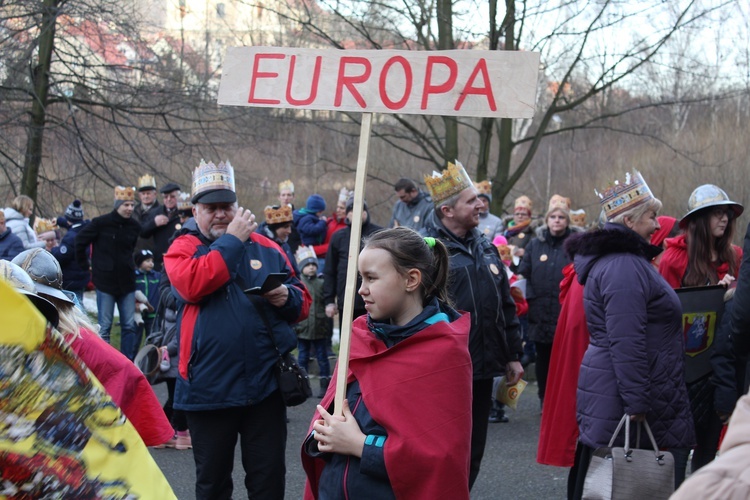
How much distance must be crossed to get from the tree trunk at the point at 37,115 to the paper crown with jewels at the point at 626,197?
30.1 feet

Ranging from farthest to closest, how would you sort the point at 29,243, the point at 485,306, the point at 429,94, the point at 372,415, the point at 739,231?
the point at 739,231
the point at 29,243
the point at 485,306
the point at 429,94
the point at 372,415

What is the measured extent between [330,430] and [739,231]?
56.3ft

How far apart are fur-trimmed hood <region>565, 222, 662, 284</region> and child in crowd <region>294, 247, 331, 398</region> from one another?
5427mm

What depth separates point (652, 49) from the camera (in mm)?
13828

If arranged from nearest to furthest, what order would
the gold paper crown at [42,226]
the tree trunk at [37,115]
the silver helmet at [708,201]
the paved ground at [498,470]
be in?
the silver helmet at [708,201]
the paved ground at [498,470]
the tree trunk at [37,115]
the gold paper crown at [42,226]

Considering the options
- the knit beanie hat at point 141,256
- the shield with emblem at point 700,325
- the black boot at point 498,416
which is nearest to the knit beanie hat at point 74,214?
the knit beanie hat at point 141,256

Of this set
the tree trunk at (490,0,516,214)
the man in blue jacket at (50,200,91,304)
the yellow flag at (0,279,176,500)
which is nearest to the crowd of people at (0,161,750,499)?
the yellow flag at (0,279,176,500)

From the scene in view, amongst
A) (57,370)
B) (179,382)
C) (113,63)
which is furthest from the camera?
(113,63)

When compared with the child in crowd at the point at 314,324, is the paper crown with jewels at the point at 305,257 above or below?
above

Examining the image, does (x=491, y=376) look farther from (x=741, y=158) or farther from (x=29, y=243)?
(x=741, y=158)

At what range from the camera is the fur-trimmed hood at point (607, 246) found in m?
4.61

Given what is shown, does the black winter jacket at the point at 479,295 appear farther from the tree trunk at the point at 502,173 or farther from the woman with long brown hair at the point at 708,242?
the tree trunk at the point at 502,173

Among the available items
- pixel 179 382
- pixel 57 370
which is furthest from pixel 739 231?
pixel 57 370

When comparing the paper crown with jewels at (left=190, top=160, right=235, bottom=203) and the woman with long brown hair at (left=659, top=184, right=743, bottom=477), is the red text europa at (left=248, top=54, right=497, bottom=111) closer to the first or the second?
the paper crown with jewels at (left=190, top=160, right=235, bottom=203)
